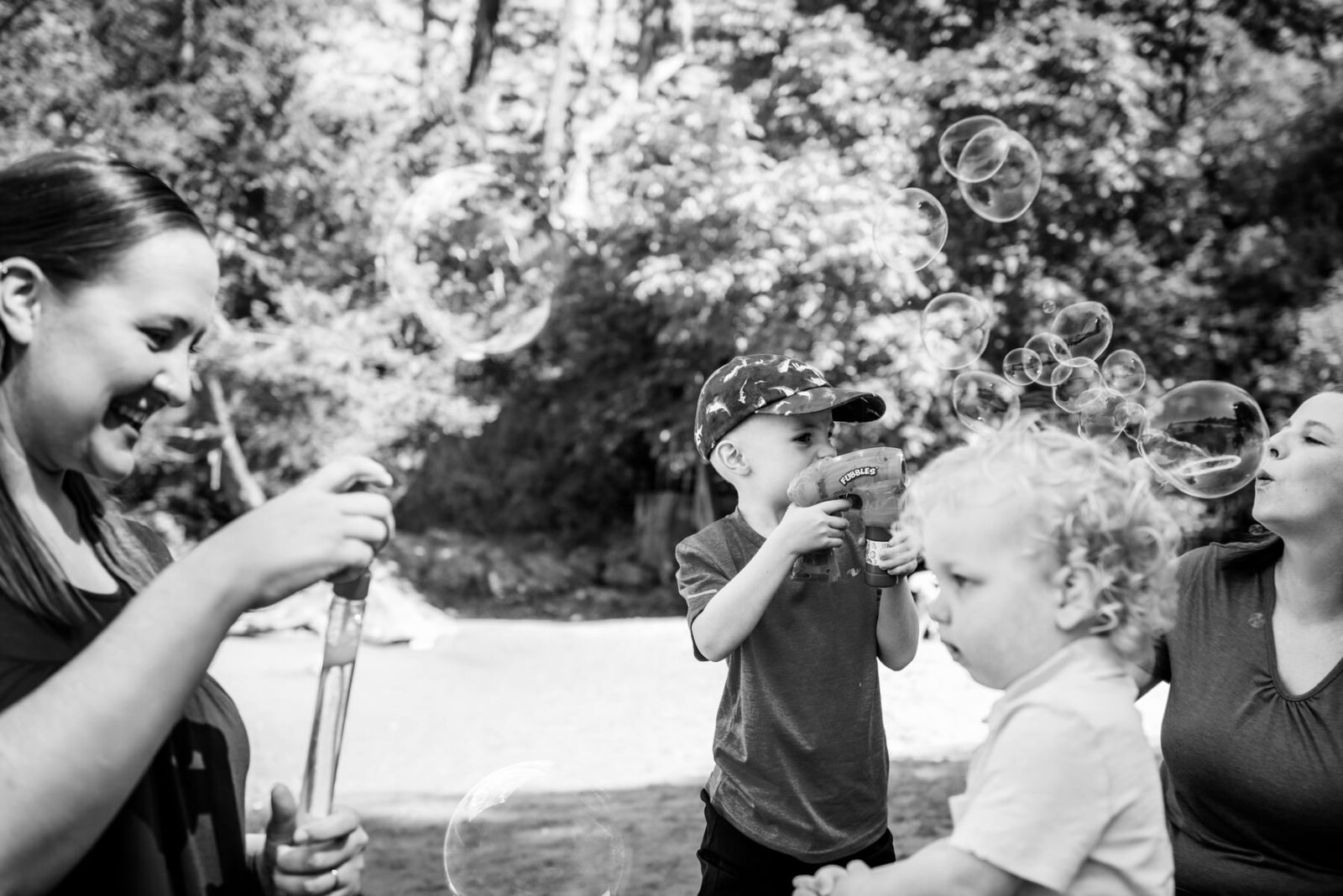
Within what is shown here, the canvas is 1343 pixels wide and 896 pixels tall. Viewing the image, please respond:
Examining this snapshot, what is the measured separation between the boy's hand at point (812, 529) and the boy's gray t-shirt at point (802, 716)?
0.17 meters

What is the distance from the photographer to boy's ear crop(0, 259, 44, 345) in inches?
43.0

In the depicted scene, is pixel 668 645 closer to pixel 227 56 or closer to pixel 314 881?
pixel 227 56

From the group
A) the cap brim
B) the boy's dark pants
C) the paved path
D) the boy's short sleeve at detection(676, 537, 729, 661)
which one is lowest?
the paved path

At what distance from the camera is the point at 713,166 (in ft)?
32.7

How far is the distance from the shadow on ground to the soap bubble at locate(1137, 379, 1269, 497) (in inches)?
76.5

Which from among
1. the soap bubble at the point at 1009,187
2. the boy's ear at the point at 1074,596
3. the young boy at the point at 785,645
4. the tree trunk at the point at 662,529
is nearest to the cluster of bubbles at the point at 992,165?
the soap bubble at the point at 1009,187

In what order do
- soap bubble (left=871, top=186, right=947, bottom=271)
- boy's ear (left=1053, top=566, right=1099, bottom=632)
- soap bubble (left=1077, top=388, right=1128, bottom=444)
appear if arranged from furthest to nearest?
soap bubble (left=871, top=186, right=947, bottom=271)
soap bubble (left=1077, top=388, right=1128, bottom=444)
boy's ear (left=1053, top=566, right=1099, bottom=632)

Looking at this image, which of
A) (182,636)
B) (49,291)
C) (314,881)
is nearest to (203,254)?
(49,291)

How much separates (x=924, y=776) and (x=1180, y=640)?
3.91 m

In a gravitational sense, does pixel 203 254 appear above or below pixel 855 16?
below

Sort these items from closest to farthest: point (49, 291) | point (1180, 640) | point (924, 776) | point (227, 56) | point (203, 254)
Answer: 1. point (49, 291)
2. point (203, 254)
3. point (1180, 640)
4. point (924, 776)
5. point (227, 56)

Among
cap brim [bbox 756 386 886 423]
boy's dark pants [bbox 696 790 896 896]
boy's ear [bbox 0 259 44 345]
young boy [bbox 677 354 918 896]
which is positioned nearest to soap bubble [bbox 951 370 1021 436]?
cap brim [bbox 756 386 886 423]

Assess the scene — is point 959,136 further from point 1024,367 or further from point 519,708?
point 519,708

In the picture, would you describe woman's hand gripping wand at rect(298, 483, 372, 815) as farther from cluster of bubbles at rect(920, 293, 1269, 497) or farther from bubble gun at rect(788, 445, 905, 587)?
cluster of bubbles at rect(920, 293, 1269, 497)
